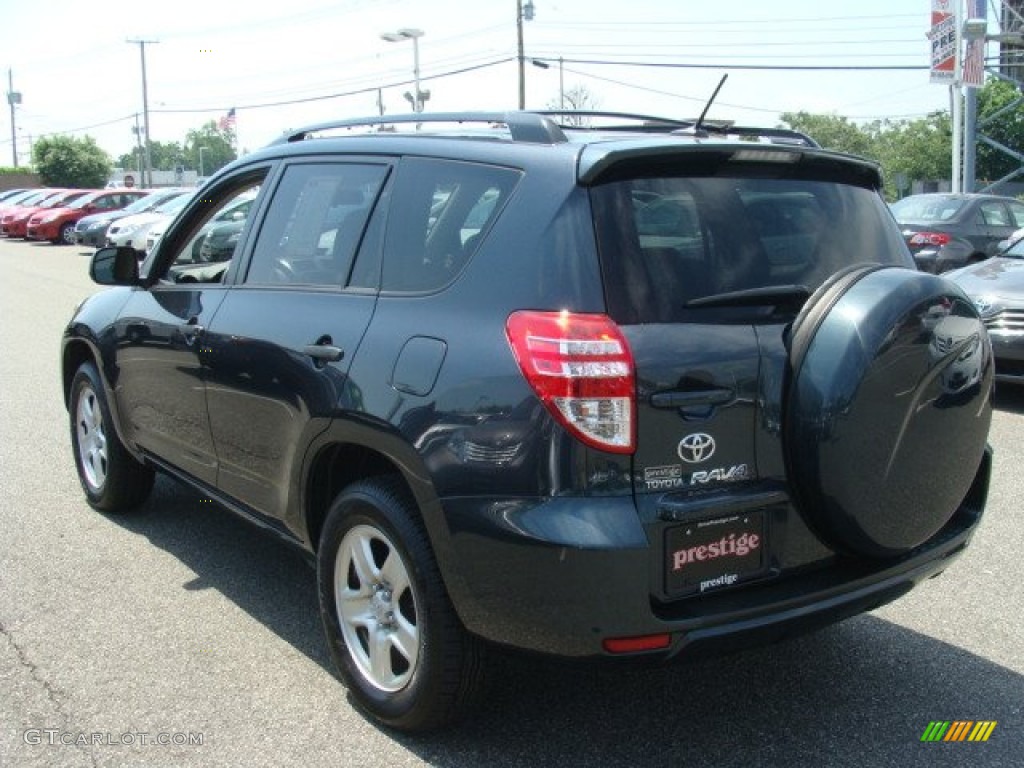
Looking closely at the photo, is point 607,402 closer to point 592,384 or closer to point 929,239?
point 592,384

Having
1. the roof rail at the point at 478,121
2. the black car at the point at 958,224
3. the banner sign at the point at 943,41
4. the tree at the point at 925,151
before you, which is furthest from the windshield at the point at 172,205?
the tree at the point at 925,151

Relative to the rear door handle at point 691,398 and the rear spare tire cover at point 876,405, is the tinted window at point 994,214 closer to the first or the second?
the rear spare tire cover at point 876,405

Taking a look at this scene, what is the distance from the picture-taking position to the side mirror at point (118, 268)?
16.0ft

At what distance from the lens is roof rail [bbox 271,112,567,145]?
316 centimetres

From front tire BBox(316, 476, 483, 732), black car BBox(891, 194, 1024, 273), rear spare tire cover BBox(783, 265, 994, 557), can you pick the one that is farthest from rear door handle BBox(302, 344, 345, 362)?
black car BBox(891, 194, 1024, 273)

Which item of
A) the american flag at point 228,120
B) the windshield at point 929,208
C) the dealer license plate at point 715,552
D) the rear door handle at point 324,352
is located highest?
the american flag at point 228,120

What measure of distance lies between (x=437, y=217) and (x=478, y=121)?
0.42 meters

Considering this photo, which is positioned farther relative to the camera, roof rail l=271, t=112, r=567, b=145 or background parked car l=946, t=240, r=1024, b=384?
background parked car l=946, t=240, r=1024, b=384

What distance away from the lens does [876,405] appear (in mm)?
2879

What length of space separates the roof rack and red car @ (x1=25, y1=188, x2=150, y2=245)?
95.6 ft

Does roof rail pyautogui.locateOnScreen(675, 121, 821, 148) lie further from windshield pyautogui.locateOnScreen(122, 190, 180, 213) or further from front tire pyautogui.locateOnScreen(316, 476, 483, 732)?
windshield pyautogui.locateOnScreen(122, 190, 180, 213)

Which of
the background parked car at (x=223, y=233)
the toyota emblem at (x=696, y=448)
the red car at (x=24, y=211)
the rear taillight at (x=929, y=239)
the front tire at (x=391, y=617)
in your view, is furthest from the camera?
the red car at (x=24, y=211)

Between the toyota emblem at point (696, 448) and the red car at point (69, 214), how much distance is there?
1211 inches

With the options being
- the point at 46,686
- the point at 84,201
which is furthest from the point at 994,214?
the point at 84,201
